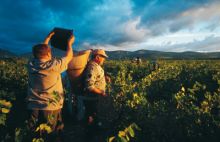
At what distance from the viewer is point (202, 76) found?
10.7m

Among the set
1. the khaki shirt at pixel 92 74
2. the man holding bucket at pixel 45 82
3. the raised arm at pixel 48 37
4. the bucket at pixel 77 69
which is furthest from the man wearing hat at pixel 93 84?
the raised arm at pixel 48 37

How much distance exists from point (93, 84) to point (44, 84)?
814 millimetres

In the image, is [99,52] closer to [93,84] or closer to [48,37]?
[93,84]

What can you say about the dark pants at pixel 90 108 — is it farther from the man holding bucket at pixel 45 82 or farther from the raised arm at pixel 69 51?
the raised arm at pixel 69 51

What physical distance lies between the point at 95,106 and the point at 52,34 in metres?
1.39

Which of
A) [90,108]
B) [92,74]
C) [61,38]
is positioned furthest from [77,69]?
[90,108]

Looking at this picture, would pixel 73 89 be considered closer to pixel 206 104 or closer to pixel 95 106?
pixel 95 106

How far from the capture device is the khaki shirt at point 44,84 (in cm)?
413

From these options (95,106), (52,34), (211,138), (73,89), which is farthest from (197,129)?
(52,34)

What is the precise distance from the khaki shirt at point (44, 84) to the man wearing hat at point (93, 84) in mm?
557

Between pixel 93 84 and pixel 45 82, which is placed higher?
pixel 45 82

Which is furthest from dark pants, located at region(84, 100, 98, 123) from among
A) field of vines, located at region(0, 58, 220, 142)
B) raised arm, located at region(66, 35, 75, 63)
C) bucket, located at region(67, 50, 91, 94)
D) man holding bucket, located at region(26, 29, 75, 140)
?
raised arm, located at region(66, 35, 75, 63)

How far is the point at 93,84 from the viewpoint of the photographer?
4676mm

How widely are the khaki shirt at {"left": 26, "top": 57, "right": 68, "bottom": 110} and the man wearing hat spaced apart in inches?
21.9
